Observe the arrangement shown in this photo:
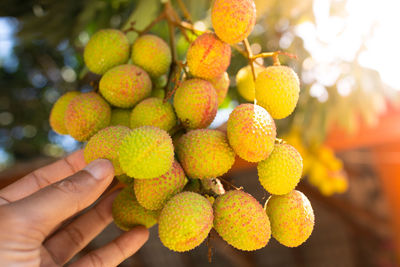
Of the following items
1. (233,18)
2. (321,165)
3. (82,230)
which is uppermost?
(233,18)

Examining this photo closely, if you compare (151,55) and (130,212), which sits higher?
(151,55)

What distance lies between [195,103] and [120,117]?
23 centimetres

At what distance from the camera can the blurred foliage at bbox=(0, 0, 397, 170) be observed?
4.49 ft

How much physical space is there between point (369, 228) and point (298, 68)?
2.77m

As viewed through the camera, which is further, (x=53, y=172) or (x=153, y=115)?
(x=53, y=172)

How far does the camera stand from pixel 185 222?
24.5 inches

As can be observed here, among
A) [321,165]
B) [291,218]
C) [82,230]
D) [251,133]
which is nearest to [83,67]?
[82,230]

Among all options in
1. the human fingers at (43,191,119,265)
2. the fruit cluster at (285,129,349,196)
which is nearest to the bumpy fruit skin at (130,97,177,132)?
the human fingers at (43,191,119,265)

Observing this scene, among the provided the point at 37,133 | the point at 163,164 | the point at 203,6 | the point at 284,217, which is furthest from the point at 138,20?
the point at 37,133

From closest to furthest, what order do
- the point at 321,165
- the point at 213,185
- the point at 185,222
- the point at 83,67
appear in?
the point at 185,222
the point at 213,185
the point at 83,67
the point at 321,165

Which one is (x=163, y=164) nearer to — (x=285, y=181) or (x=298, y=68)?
(x=285, y=181)

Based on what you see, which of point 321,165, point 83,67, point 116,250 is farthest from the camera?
point 321,165

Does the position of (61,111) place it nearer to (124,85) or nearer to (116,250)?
(124,85)

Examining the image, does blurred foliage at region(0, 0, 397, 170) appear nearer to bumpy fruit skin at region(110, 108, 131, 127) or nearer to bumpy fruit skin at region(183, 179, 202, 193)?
bumpy fruit skin at region(110, 108, 131, 127)
